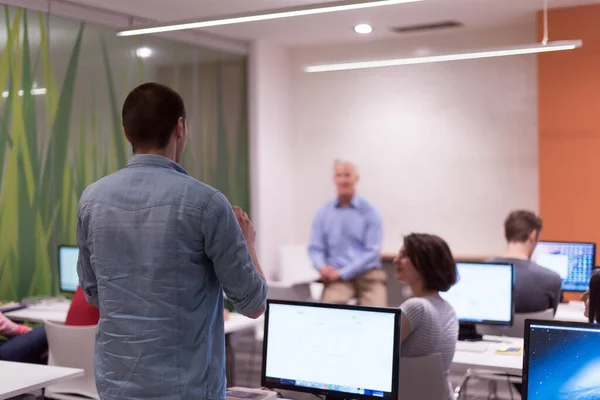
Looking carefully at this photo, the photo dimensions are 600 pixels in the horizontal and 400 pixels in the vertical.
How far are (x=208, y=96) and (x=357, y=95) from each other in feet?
5.50

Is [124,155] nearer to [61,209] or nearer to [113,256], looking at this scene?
[61,209]

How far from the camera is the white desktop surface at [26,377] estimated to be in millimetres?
3047

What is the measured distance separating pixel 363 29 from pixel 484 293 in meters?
3.82

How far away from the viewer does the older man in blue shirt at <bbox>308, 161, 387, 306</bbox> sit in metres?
7.39

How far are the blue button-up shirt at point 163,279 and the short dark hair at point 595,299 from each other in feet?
4.61

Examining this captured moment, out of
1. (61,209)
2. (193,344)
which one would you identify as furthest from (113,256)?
(61,209)

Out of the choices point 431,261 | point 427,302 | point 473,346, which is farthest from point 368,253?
point 427,302

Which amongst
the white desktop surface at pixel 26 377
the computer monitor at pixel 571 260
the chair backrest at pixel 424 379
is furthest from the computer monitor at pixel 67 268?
the chair backrest at pixel 424 379

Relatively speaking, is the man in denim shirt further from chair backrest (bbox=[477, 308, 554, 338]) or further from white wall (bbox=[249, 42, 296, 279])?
white wall (bbox=[249, 42, 296, 279])

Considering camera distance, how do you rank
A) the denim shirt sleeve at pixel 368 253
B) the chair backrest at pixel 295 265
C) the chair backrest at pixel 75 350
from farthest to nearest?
1. the chair backrest at pixel 295 265
2. the denim shirt sleeve at pixel 368 253
3. the chair backrest at pixel 75 350

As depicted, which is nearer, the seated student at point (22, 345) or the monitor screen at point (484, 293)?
the monitor screen at point (484, 293)

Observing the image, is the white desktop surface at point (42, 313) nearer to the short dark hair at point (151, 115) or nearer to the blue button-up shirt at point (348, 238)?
the blue button-up shirt at point (348, 238)

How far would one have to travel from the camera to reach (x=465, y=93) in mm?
8266

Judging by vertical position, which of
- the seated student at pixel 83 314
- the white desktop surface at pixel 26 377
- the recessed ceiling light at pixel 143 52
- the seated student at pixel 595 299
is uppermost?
the recessed ceiling light at pixel 143 52
